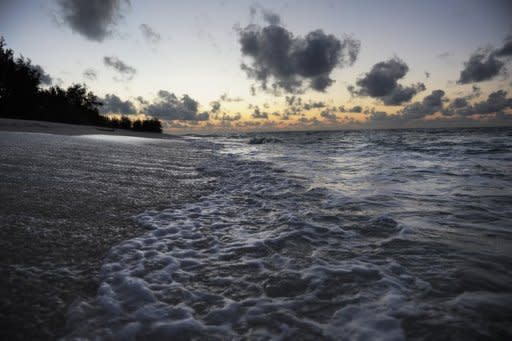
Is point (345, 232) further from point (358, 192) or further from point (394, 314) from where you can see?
point (358, 192)

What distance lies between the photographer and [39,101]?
35000mm

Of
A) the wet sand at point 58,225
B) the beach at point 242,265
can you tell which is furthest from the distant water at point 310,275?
the wet sand at point 58,225

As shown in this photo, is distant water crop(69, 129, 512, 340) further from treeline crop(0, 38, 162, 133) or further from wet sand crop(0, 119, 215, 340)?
treeline crop(0, 38, 162, 133)

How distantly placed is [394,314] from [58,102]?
5051cm

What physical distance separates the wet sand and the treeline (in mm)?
33594

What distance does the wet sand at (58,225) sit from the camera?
1635 mm

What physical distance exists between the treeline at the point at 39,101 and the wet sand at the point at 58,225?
33594 mm

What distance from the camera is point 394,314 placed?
1797 mm

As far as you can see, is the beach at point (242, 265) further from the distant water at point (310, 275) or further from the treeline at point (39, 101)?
the treeline at point (39, 101)

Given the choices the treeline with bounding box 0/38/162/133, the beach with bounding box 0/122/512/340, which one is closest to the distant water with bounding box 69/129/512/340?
the beach with bounding box 0/122/512/340

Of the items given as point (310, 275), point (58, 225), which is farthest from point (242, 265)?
point (58, 225)

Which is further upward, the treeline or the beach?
the treeline

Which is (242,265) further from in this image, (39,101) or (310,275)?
(39,101)

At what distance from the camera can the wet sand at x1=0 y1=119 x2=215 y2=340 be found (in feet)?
5.36
